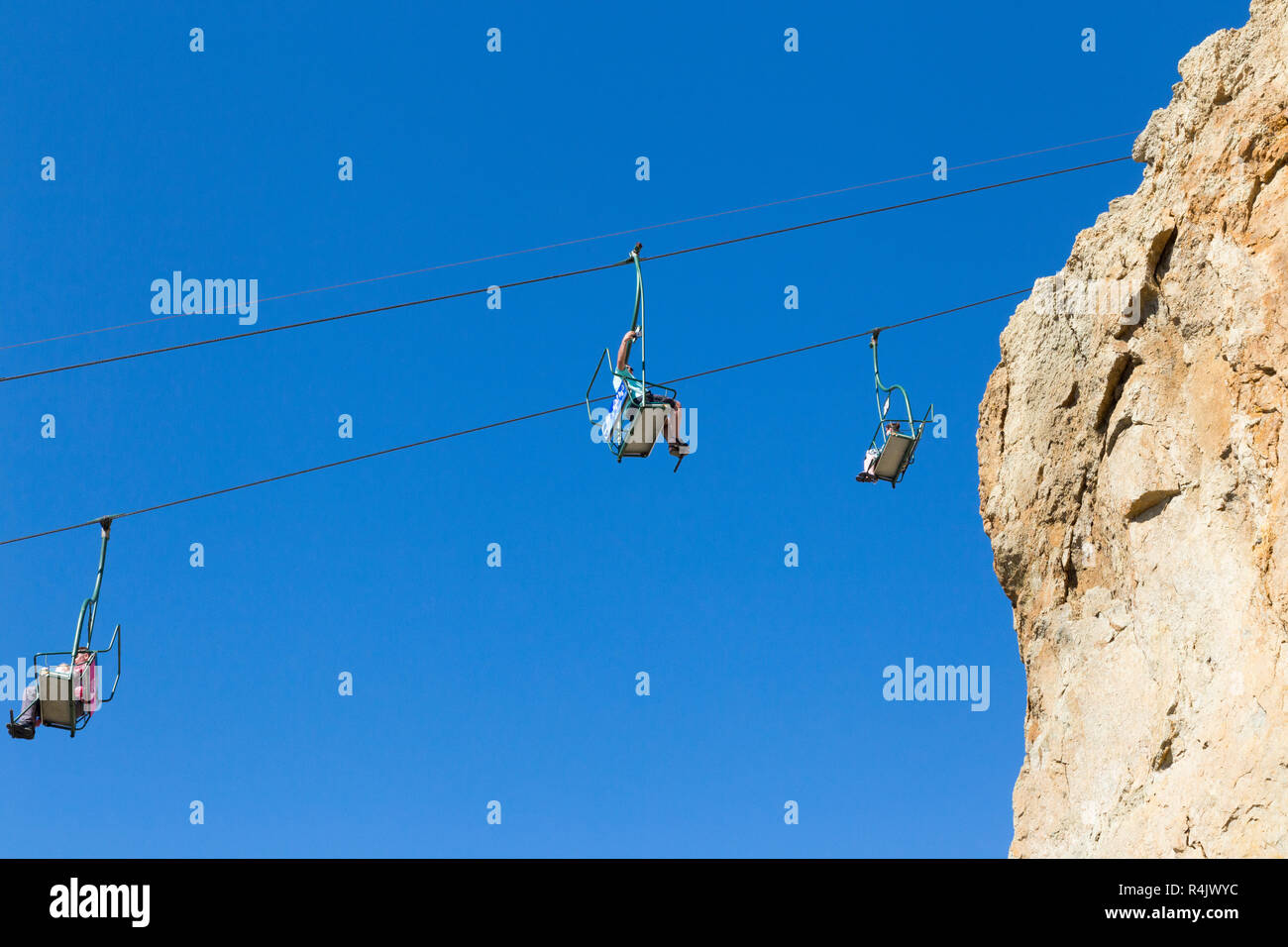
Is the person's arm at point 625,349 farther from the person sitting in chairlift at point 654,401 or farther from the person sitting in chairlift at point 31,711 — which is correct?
the person sitting in chairlift at point 31,711

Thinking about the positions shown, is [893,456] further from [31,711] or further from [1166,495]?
[31,711]

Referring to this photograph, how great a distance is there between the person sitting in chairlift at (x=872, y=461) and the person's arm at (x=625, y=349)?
6.21 meters

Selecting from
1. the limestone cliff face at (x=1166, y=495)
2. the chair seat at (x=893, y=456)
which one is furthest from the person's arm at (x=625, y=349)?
the limestone cliff face at (x=1166, y=495)

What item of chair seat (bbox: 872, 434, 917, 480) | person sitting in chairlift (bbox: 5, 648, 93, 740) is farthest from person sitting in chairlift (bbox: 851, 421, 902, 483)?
person sitting in chairlift (bbox: 5, 648, 93, 740)

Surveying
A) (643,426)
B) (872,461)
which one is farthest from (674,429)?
(872,461)

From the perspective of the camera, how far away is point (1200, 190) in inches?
915

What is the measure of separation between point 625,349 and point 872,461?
6507 millimetres

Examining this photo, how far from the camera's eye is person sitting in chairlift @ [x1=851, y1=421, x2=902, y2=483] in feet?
82.6

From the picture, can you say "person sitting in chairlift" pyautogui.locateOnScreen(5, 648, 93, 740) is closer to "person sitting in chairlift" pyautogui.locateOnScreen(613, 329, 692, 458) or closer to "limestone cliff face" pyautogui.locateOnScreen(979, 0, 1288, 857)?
"person sitting in chairlift" pyautogui.locateOnScreen(613, 329, 692, 458)

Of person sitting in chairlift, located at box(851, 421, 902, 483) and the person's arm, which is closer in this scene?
the person's arm

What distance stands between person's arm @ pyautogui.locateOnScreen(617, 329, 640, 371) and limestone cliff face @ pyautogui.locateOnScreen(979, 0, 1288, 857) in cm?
871
